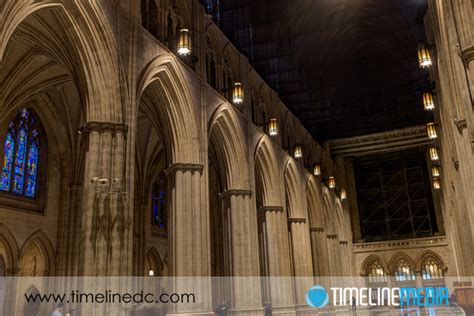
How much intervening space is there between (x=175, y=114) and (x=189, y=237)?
4625mm

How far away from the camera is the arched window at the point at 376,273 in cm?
4050

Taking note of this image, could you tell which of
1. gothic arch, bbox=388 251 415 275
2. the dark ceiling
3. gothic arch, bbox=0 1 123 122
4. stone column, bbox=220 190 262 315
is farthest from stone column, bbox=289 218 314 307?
gothic arch, bbox=0 1 123 122

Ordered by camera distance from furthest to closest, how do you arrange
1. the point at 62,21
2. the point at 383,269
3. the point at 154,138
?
the point at 383,269
the point at 154,138
the point at 62,21

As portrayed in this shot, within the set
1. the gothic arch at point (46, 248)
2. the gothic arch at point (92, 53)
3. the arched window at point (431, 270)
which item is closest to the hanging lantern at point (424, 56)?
the gothic arch at point (92, 53)

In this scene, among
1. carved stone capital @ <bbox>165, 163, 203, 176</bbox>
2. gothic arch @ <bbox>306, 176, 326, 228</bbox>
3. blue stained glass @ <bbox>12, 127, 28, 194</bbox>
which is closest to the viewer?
carved stone capital @ <bbox>165, 163, 203, 176</bbox>

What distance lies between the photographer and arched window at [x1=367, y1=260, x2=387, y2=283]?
40500 millimetres

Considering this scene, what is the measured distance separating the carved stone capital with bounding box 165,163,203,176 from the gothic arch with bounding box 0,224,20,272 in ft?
25.3

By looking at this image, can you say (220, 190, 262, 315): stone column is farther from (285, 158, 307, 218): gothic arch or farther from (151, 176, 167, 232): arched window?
(151, 176, 167, 232): arched window

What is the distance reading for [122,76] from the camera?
13344 millimetres

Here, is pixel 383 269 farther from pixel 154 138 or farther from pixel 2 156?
pixel 2 156

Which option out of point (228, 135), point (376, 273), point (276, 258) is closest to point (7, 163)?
point (228, 135)

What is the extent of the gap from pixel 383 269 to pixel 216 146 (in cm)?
2584

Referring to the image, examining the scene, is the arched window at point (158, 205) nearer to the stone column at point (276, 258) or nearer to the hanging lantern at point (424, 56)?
the stone column at point (276, 258)

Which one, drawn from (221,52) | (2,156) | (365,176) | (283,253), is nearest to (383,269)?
(365,176)
